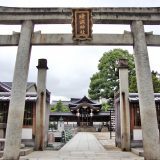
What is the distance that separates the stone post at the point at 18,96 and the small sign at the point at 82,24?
1.88 meters

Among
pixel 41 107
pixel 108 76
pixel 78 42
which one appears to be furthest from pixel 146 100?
pixel 108 76

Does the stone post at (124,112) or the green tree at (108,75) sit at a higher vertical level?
the green tree at (108,75)

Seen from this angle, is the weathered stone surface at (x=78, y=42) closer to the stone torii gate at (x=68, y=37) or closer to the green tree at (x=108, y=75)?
the stone torii gate at (x=68, y=37)

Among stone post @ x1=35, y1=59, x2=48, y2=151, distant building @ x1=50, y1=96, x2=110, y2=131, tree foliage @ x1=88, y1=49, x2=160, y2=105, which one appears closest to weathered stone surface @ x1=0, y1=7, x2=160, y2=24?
stone post @ x1=35, y1=59, x2=48, y2=151

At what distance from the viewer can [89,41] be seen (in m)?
10.4

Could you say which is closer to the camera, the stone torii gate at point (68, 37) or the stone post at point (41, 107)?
the stone torii gate at point (68, 37)

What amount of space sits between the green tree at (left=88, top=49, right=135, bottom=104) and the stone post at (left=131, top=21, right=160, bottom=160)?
36.1 metres

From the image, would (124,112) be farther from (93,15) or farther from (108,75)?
(108,75)

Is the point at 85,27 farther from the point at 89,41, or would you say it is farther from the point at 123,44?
the point at 123,44

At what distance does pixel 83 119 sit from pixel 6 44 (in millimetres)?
40996

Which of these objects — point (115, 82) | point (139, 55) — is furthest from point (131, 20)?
point (115, 82)

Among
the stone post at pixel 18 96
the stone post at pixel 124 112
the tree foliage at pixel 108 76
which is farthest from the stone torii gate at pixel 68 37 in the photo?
the tree foliage at pixel 108 76

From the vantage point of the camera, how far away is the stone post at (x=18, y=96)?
9320 mm

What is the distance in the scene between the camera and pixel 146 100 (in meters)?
9.59
